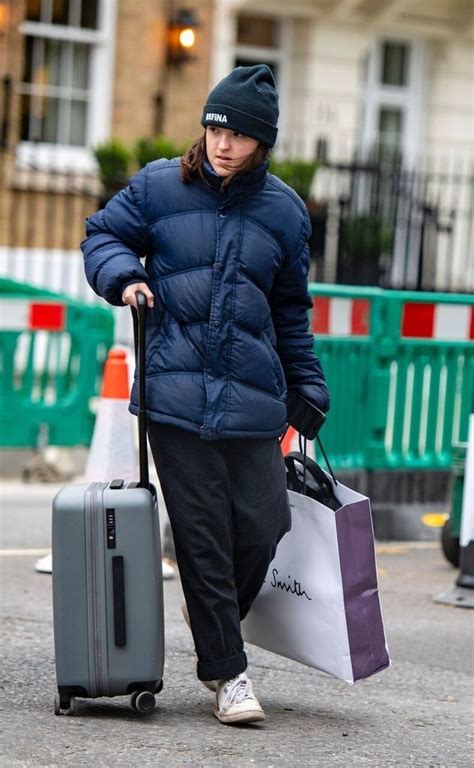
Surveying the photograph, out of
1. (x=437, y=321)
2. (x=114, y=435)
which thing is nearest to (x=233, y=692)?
(x=114, y=435)

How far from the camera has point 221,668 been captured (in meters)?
4.32

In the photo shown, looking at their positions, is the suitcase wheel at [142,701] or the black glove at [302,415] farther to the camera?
the black glove at [302,415]

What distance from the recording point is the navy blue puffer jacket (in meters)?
4.20

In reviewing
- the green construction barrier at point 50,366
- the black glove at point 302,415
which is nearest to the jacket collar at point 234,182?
the black glove at point 302,415

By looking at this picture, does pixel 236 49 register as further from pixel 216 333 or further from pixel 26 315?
pixel 216 333

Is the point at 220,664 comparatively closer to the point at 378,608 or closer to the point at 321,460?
the point at 378,608

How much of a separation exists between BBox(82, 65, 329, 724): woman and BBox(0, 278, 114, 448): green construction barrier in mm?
5555

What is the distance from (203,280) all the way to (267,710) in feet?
4.38

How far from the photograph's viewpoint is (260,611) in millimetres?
4609

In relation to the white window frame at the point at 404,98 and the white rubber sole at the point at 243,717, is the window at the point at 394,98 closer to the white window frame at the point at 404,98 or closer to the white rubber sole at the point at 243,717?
the white window frame at the point at 404,98

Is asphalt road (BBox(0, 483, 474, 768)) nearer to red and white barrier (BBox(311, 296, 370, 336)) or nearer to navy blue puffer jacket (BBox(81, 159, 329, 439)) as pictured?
navy blue puffer jacket (BBox(81, 159, 329, 439))

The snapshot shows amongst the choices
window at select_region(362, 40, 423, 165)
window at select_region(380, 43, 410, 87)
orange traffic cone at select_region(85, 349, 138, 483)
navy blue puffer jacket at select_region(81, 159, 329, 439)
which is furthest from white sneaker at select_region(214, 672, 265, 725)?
window at select_region(380, 43, 410, 87)

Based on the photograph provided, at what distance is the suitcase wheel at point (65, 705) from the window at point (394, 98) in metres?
14.5

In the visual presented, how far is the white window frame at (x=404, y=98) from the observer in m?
18.3
